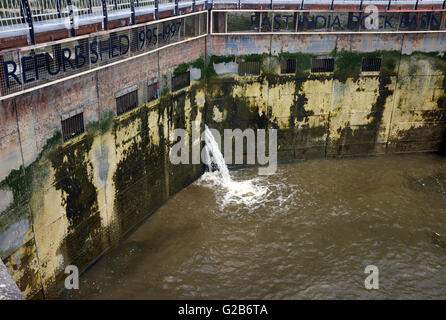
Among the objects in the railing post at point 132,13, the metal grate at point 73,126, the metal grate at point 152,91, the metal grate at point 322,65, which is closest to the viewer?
the metal grate at point 73,126

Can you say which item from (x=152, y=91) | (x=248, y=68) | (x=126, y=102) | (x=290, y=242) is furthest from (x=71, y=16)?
(x=290, y=242)

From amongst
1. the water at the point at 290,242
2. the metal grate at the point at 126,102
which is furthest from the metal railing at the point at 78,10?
the water at the point at 290,242

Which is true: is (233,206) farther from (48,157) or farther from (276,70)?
(48,157)

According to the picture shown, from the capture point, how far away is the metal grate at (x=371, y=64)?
18.3 meters

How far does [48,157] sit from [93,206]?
7.83ft

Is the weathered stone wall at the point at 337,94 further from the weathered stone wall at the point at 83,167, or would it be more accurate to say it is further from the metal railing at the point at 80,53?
the metal railing at the point at 80,53

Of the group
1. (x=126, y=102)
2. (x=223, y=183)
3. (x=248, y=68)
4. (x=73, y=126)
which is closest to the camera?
(x=73, y=126)

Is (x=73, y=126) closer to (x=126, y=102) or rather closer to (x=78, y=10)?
(x=126, y=102)

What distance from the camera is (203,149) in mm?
17594

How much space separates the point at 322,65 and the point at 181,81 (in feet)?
20.0

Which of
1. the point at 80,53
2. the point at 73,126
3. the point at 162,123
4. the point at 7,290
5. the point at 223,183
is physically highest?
the point at 80,53

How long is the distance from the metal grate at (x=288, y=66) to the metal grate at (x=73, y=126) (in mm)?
9131

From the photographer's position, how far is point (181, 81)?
15500mm

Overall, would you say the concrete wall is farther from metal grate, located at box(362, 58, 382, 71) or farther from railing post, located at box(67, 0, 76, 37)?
railing post, located at box(67, 0, 76, 37)
